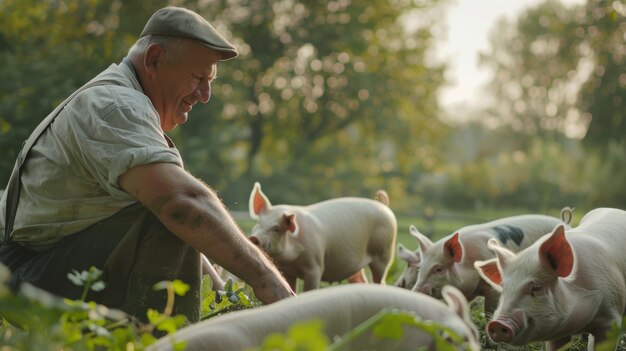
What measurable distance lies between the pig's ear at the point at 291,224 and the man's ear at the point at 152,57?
2468mm

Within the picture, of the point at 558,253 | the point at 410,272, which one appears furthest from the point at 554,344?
the point at 410,272

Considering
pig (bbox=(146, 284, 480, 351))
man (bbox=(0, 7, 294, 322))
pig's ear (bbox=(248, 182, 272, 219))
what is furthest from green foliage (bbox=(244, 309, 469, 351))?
pig's ear (bbox=(248, 182, 272, 219))

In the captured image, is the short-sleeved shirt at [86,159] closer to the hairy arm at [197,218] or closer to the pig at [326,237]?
the hairy arm at [197,218]

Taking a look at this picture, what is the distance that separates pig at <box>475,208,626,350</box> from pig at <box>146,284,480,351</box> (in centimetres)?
143

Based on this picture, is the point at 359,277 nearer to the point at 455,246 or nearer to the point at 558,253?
the point at 455,246

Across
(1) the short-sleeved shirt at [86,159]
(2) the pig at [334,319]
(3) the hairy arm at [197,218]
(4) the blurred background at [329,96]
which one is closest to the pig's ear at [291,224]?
(1) the short-sleeved shirt at [86,159]

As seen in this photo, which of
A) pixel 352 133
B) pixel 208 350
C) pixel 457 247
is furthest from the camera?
pixel 352 133

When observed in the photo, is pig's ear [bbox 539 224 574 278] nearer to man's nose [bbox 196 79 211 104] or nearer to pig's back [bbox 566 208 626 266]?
pig's back [bbox 566 208 626 266]

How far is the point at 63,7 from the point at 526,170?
1126 inches

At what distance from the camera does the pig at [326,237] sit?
6.30 metres

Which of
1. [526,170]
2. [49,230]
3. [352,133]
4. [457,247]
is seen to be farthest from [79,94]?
[526,170]

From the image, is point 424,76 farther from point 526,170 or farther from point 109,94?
point 109,94

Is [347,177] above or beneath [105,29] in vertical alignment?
beneath

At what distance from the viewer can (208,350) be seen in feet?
6.75
